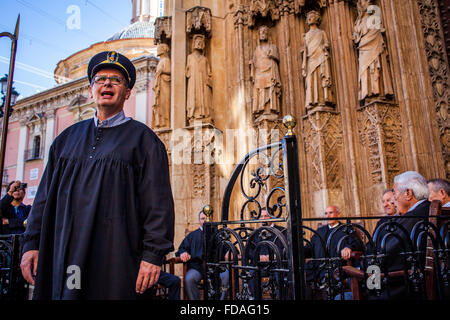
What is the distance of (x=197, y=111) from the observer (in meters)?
6.38

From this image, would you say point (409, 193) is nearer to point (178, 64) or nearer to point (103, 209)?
point (103, 209)

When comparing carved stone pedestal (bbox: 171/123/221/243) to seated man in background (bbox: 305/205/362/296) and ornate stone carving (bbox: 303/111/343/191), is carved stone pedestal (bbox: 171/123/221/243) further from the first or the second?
seated man in background (bbox: 305/205/362/296)

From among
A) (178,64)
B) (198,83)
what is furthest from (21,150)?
(198,83)

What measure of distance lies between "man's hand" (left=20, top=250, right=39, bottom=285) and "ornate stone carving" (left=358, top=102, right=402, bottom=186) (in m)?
4.33

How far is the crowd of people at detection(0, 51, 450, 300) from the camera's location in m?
1.75

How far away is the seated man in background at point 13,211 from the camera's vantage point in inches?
193

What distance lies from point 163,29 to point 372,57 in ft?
13.4

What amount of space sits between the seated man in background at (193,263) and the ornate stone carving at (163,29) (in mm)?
3951

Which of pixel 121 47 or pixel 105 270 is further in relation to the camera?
pixel 121 47

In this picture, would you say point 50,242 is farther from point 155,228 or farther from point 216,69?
point 216,69

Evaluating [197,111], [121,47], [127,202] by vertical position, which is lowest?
[127,202]
